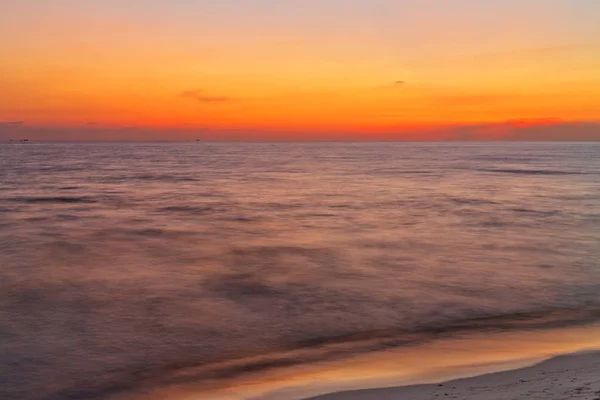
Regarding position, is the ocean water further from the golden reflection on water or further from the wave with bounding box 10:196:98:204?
the wave with bounding box 10:196:98:204

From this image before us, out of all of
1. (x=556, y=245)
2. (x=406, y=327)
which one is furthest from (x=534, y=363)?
(x=556, y=245)

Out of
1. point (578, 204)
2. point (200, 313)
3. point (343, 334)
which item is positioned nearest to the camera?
point (343, 334)

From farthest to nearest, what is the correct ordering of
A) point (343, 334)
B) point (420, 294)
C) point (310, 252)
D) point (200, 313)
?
point (310, 252) → point (420, 294) → point (200, 313) → point (343, 334)

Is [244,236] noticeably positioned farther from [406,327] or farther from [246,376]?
[246,376]

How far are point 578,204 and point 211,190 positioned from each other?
1071 inches

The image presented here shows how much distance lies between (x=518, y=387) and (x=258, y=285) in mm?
8869

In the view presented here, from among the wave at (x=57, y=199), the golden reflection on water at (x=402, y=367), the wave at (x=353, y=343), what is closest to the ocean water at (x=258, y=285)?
the wave at (x=353, y=343)

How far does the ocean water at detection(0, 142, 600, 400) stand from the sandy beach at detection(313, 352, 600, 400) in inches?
85.7

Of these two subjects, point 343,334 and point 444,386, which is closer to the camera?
point 444,386

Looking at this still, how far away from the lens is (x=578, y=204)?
1342 inches

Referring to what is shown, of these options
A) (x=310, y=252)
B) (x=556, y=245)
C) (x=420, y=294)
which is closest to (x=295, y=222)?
(x=310, y=252)

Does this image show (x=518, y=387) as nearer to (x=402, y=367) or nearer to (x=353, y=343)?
(x=402, y=367)

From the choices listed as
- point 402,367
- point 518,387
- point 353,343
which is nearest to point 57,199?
point 353,343

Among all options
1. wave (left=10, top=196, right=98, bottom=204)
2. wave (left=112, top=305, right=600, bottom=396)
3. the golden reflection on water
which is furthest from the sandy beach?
wave (left=10, top=196, right=98, bottom=204)
